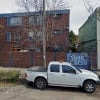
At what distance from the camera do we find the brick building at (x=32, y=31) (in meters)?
33.9

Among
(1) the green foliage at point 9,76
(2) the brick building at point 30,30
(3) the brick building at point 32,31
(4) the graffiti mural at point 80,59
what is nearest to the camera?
(1) the green foliage at point 9,76

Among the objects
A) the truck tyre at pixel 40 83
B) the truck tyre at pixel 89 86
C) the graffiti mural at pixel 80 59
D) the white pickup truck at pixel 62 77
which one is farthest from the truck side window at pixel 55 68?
the graffiti mural at pixel 80 59

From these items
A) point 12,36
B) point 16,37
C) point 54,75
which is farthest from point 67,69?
point 12,36

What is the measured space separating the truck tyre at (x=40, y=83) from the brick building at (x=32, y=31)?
16671 mm

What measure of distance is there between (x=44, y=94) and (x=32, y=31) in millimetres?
22585

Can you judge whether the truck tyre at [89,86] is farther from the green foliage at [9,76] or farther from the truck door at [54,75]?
the green foliage at [9,76]

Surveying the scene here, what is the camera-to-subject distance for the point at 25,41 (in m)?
39.1

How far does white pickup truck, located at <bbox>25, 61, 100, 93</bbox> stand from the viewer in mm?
14539

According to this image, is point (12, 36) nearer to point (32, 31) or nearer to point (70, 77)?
point (32, 31)

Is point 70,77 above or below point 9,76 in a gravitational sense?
above

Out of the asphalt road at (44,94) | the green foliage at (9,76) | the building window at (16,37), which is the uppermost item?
the building window at (16,37)

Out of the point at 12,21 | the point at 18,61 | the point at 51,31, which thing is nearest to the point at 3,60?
the point at 18,61

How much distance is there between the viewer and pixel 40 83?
49.3ft

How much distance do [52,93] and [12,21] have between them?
29.3 m
